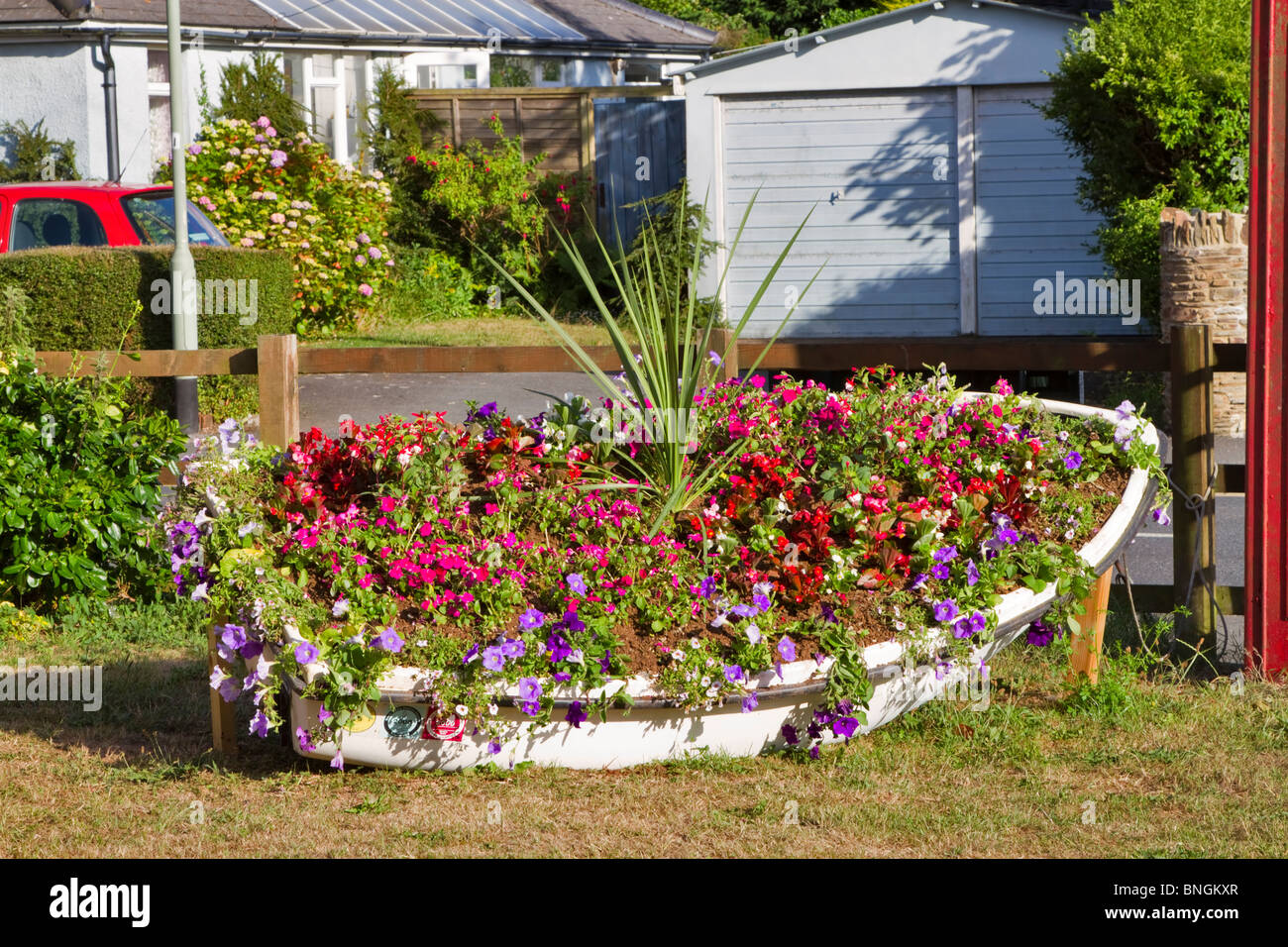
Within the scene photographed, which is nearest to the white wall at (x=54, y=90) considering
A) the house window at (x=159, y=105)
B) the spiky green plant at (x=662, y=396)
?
the house window at (x=159, y=105)

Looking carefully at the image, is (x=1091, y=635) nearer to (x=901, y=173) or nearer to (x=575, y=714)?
(x=575, y=714)

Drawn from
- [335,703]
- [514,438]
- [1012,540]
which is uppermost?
[514,438]

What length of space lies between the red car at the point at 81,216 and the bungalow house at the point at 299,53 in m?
2.99

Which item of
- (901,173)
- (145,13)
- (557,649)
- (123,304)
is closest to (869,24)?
(901,173)

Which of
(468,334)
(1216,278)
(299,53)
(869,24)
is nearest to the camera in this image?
(1216,278)

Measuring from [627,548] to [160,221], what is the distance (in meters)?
8.25

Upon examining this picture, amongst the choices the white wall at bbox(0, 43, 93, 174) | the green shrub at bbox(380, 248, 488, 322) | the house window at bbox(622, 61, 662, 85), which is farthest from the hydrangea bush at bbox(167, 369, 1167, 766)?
the house window at bbox(622, 61, 662, 85)

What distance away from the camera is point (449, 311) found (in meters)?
16.3

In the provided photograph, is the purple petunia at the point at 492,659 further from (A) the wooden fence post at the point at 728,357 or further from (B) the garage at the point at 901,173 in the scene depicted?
(B) the garage at the point at 901,173

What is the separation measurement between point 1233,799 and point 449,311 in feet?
43.4

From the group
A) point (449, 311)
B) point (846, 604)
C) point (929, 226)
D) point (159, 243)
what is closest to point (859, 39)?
point (929, 226)

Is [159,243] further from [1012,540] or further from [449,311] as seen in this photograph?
[1012,540]

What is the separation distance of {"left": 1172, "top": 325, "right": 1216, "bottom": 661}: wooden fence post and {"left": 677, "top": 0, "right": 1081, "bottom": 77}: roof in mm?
8920

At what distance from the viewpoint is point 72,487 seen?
5789mm
